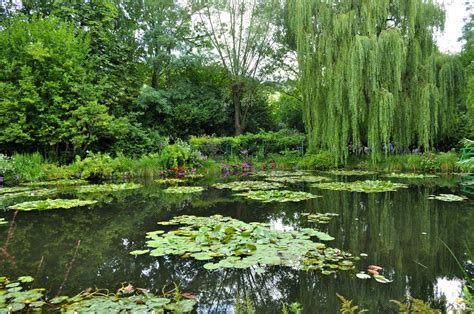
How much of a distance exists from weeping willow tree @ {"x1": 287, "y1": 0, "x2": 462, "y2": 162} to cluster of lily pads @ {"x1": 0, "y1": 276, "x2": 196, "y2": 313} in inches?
359

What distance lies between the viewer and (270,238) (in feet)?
10.8

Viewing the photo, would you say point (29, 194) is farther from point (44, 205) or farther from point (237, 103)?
point (237, 103)

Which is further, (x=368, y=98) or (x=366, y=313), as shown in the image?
Result: (x=368, y=98)

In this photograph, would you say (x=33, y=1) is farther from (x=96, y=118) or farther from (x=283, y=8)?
(x=283, y=8)

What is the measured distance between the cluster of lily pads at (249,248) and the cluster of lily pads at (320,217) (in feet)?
2.05

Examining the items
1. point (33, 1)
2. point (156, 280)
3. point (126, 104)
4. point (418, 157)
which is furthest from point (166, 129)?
point (156, 280)

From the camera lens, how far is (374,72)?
945 cm

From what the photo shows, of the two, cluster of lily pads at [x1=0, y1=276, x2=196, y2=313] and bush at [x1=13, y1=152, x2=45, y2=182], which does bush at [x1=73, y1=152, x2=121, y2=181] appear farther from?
cluster of lily pads at [x1=0, y1=276, x2=196, y2=313]

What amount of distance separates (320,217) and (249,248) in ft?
5.80

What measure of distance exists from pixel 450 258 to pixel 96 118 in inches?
430

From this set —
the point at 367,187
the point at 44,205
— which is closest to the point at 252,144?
the point at 367,187

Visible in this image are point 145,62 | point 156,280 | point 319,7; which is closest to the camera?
point 156,280

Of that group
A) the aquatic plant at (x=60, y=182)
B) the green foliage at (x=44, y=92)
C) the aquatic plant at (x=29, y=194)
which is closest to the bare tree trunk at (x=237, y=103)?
the green foliage at (x=44, y=92)

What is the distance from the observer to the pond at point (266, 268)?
221 centimetres
